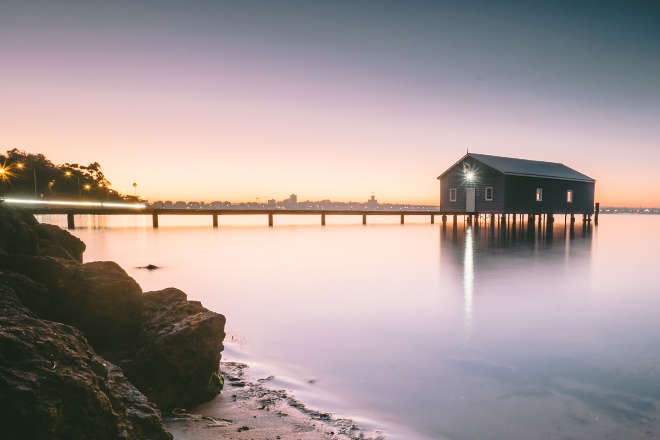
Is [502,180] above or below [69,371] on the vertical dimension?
above

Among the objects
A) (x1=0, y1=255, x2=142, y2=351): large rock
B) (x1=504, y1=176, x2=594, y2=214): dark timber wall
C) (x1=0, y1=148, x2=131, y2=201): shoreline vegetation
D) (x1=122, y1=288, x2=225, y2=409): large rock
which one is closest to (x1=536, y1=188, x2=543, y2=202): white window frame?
(x1=504, y1=176, x2=594, y2=214): dark timber wall

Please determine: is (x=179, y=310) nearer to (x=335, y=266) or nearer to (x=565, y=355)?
(x=565, y=355)

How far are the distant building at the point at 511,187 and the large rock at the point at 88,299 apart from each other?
35.4 m

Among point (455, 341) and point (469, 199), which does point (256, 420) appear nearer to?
point (455, 341)

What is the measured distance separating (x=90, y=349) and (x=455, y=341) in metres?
5.76

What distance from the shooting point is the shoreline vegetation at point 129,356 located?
2250mm

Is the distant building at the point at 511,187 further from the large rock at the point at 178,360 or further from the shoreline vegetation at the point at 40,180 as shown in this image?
the shoreline vegetation at the point at 40,180

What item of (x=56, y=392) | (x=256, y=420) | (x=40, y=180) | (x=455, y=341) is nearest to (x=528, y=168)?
(x=455, y=341)

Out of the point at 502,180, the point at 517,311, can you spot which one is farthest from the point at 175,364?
the point at 502,180

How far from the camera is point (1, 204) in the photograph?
14.7ft

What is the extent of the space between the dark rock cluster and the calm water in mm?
1417

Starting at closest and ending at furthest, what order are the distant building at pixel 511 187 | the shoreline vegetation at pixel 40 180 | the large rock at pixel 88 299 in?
the large rock at pixel 88 299 → the distant building at pixel 511 187 → the shoreline vegetation at pixel 40 180

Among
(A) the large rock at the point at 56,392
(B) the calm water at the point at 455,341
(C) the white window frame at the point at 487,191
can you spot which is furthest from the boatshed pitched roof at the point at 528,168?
(A) the large rock at the point at 56,392

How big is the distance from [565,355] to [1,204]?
7.84 meters
